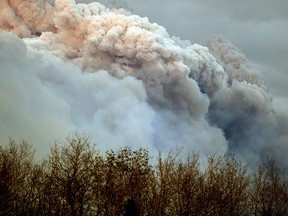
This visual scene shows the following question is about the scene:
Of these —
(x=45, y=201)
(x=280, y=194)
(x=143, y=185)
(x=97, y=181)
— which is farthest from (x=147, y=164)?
(x=280, y=194)

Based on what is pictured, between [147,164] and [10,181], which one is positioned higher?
[147,164]

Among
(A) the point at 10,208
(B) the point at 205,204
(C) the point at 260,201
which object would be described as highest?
(C) the point at 260,201

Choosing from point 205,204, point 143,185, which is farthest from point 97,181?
point 205,204

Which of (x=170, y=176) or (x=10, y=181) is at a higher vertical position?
(x=170, y=176)

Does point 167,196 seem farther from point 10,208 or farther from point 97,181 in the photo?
point 10,208

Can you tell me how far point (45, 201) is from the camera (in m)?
32.2

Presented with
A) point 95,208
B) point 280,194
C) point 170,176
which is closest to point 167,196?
point 170,176

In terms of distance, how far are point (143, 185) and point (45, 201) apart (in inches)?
292

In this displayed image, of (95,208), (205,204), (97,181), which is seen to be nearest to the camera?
(205,204)

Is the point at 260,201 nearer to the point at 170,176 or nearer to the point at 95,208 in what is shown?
the point at 170,176

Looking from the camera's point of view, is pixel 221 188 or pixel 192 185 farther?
pixel 221 188

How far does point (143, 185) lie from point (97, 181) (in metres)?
3.22

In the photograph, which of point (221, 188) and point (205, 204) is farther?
point (221, 188)

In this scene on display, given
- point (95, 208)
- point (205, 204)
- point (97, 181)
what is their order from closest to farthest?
point (205, 204), point (97, 181), point (95, 208)
